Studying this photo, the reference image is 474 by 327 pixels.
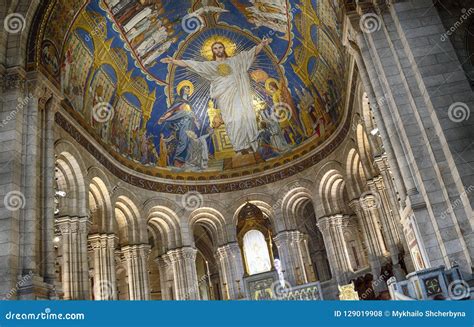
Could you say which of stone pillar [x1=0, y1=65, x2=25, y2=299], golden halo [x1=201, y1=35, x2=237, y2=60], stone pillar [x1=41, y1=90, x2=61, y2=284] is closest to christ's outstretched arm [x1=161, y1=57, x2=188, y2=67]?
golden halo [x1=201, y1=35, x2=237, y2=60]

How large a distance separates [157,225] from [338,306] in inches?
735

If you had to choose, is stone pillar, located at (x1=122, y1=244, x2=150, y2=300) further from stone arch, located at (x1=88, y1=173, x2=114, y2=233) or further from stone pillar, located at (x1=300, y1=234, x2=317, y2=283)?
stone pillar, located at (x1=300, y1=234, x2=317, y2=283)

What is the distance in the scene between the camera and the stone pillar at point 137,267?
20562 mm

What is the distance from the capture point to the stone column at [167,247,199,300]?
2242cm

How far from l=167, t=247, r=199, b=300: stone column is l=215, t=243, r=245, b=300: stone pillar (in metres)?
1.57

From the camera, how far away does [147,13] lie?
66.3ft

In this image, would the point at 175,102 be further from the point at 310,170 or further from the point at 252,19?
the point at 310,170

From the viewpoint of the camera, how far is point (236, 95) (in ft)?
82.3

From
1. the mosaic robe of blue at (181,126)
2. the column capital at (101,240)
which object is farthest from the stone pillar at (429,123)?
the mosaic robe of blue at (181,126)

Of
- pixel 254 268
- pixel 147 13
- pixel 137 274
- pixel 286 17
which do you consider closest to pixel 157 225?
pixel 137 274

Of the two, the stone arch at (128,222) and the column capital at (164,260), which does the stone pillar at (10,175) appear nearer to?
the stone arch at (128,222)

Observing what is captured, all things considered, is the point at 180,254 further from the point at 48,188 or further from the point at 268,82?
the point at 48,188

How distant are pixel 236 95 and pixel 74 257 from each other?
1246cm

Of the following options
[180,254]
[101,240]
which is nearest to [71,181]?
[101,240]
